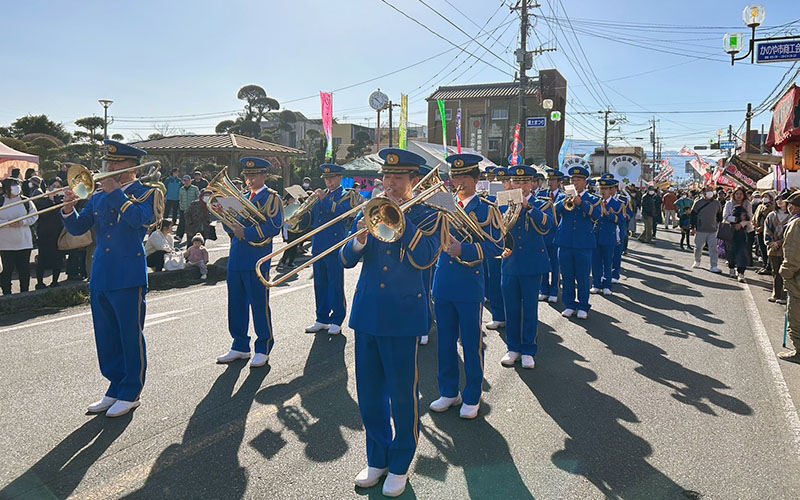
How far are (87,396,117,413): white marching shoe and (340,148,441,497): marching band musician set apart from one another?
2.38 meters

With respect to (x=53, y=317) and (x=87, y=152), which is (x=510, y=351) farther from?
(x=87, y=152)

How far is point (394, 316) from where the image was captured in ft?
11.0

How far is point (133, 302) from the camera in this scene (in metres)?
4.58

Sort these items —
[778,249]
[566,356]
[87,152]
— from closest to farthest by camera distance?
[566,356] < [778,249] < [87,152]

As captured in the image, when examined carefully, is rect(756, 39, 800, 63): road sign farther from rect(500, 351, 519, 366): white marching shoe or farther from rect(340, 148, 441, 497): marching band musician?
rect(340, 148, 441, 497): marching band musician

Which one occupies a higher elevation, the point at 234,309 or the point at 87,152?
the point at 87,152

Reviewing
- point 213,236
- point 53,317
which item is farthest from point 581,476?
point 213,236

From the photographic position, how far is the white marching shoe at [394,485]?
11.0 ft

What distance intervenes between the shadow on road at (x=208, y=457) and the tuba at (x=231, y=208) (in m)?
1.66

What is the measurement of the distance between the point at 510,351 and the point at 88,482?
4080mm

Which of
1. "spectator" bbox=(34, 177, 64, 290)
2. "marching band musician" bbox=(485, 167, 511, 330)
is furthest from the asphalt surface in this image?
"spectator" bbox=(34, 177, 64, 290)

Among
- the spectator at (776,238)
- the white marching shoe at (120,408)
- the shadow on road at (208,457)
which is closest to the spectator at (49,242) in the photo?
the white marching shoe at (120,408)

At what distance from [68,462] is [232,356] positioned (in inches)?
87.8

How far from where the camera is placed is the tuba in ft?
17.9
